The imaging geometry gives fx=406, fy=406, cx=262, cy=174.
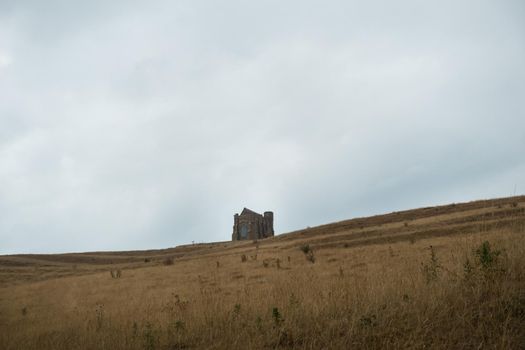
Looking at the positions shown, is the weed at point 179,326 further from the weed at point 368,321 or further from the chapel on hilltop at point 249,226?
the chapel on hilltop at point 249,226

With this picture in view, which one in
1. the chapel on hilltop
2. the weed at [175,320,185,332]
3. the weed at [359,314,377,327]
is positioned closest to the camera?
the weed at [359,314,377,327]

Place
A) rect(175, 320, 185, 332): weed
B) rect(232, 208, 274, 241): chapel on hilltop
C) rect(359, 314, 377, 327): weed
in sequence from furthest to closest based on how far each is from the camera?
1. rect(232, 208, 274, 241): chapel on hilltop
2. rect(175, 320, 185, 332): weed
3. rect(359, 314, 377, 327): weed

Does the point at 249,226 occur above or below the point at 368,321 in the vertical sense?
above

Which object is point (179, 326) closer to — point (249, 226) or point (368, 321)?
point (368, 321)

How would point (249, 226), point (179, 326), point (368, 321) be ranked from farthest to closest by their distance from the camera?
1. point (249, 226)
2. point (179, 326)
3. point (368, 321)

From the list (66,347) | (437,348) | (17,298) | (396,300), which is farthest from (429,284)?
(17,298)

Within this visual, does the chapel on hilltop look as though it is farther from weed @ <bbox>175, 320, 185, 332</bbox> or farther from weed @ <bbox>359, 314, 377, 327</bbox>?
weed @ <bbox>359, 314, 377, 327</bbox>

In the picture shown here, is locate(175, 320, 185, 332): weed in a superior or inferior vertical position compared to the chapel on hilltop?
inferior

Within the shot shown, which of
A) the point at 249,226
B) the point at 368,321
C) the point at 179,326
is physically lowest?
the point at 179,326

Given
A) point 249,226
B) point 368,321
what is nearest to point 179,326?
point 368,321

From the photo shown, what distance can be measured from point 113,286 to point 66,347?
45.7 ft

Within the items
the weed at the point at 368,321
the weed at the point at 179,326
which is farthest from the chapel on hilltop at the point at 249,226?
the weed at the point at 368,321

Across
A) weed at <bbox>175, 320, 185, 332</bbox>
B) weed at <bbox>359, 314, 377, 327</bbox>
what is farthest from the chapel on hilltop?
weed at <bbox>359, 314, 377, 327</bbox>

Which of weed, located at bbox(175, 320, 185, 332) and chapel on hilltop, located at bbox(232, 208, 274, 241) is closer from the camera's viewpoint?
weed, located at bbox(175, 320, 185, 332)
